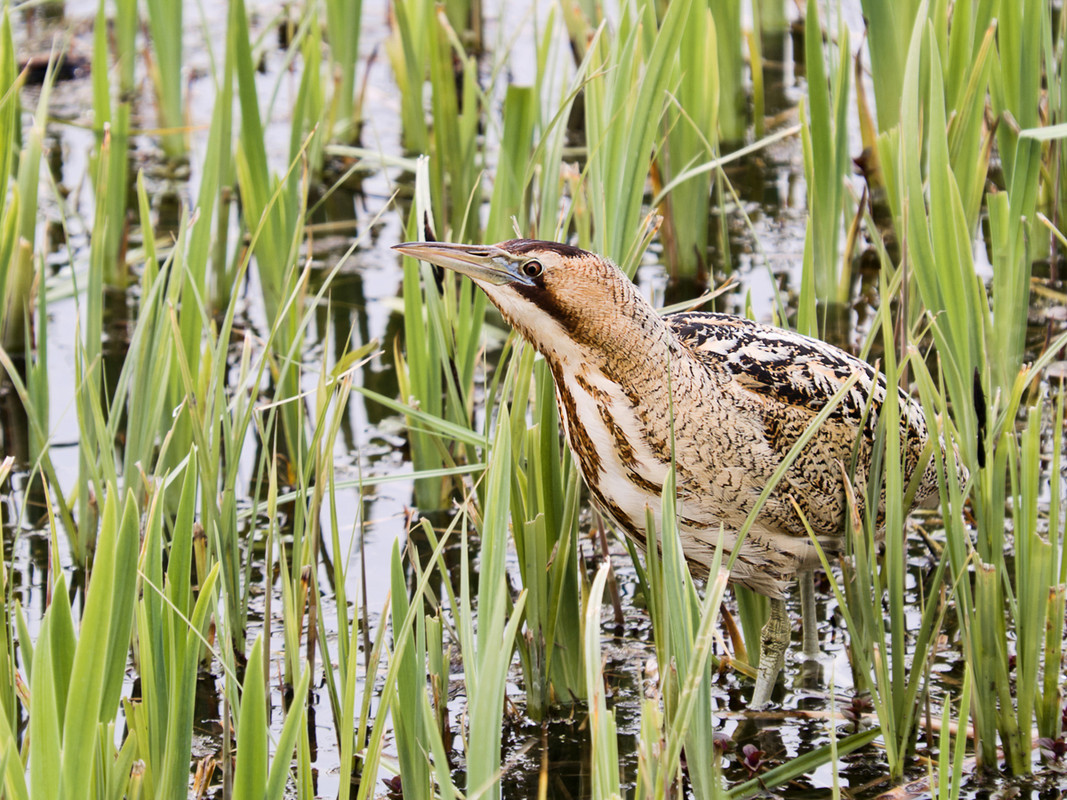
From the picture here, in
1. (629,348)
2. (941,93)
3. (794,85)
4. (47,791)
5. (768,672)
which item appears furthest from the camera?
(794,85)

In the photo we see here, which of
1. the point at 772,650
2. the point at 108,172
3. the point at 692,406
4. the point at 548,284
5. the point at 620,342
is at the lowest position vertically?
the point at 772,650

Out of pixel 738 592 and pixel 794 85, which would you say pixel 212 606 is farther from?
pixel 794 85

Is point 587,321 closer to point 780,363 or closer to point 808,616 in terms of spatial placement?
point 780,363

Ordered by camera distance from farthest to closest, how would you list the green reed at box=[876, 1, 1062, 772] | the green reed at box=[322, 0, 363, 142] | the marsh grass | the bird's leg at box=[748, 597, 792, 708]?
the green reed at box=[322, 0, 363, 142]
the bird's leg at box=[748, 597, 792, 708]
the green reed at box=[876, 1, 1062, 772]
the marsh grass

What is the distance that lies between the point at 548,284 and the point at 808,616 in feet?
3.81

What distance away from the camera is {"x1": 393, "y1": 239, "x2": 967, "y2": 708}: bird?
2701 millimetres

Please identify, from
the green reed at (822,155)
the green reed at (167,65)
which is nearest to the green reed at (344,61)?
the green reed at (167,65)

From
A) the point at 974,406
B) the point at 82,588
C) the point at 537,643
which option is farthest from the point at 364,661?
the point at 974,406

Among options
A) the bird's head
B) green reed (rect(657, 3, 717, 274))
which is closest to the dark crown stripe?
the bird's head

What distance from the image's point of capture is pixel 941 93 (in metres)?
2.62

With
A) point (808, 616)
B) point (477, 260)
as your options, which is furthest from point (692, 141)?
point (477, 260)

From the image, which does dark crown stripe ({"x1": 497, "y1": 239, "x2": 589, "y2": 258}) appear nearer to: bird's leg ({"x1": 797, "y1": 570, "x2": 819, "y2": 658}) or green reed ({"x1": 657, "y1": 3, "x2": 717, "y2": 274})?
bird's leg ({"x1": 797, "y1": 570, "x2": 819, "y2": 658})

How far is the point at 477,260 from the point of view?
8.73 feet

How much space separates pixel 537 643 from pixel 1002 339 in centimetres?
113
